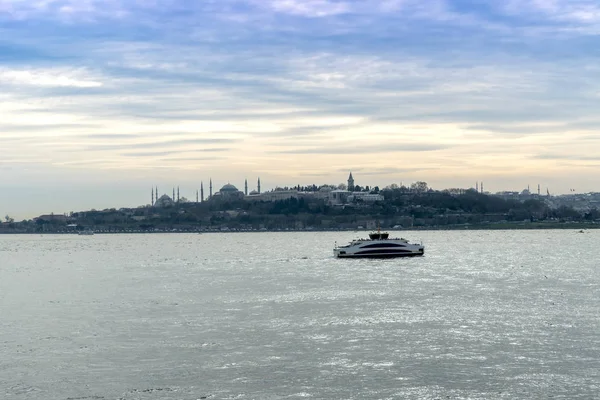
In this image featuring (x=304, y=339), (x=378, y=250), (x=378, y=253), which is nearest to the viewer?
(x=304, y=339)

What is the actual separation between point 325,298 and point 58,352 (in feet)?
65.3

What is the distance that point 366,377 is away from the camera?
25.7 meters

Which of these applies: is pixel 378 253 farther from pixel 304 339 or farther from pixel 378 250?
pixel 304 339

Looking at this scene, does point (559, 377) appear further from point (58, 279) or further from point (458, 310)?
point (58, 279)

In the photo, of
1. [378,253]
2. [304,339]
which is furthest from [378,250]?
[304,339]

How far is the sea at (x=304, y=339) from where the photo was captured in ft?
81.3

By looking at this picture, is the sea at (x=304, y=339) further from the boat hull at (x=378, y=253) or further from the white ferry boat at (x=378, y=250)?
the white ferry boat at (x=378, y=250)

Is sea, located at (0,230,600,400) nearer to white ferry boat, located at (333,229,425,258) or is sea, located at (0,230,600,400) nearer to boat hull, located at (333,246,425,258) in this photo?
boat hull, located at (333,246,425,258)

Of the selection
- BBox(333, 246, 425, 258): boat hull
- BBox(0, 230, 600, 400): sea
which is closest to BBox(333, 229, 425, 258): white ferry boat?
BBox(333, 246, 425, 258): boat hull

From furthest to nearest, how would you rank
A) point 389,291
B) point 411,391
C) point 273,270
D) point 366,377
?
point 273,270 < point 389,291 < point 366,377 < point 411,391

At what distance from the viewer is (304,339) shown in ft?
107

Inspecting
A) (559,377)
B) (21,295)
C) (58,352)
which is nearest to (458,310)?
(559,377)

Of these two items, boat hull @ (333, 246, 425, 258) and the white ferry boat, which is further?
the white ferry boat

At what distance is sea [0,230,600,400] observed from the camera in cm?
2478
